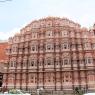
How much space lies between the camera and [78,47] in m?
54.9

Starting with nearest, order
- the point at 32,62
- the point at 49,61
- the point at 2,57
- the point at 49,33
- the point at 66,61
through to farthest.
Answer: the point at 66,61
the point at 49,61
the point at 32,62
the point at 49,33
the point at 2,57

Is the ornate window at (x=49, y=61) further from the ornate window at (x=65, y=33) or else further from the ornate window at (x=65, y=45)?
the ornate window at (x=65, y=33)

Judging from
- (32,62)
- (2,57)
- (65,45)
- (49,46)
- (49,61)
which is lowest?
(32,62)

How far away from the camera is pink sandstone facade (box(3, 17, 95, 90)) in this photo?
52250 millimetres

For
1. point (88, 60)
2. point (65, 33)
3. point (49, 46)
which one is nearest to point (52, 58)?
point (49, 46)

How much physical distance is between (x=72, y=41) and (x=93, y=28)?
45.1 feet

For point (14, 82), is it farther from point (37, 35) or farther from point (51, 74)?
point (37, 35)

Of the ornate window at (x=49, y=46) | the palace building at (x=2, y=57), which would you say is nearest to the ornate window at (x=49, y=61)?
the ornate window at (x=49, y=46)

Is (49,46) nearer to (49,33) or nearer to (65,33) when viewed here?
(49,33)

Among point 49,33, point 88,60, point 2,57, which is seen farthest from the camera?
point 2,57

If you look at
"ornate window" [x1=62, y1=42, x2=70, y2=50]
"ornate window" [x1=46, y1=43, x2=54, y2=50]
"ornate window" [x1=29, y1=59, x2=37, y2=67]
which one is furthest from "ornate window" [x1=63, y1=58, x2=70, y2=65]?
"ornate window" [x1=29, y1=59, x2=37, y2=67]

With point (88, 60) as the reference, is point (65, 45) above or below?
above

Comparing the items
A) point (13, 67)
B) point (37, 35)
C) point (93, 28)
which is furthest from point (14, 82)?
point (93, 28)

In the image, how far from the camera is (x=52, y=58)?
5422 cm
